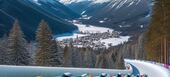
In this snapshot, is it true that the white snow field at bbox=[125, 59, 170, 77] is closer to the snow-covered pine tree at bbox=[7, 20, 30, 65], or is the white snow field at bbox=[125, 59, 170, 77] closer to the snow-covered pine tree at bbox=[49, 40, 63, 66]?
the snow-covered pine tree at bbox=[49, 40, 63, 66]

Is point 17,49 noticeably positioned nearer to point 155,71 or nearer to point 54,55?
point 54,55

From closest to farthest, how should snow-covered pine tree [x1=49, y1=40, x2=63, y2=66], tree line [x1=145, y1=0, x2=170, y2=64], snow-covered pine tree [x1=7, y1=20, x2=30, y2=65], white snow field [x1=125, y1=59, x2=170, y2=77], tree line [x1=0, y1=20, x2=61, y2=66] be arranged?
white snow field [x1=125, y1=59, x2=170, y2=77] → snow-covered pine tree [x1=7, y1=20, x2=30, y2=65] → tree line [x1=0, y1=20, x2=61, y2=66] → snow-covered pine tree [x1=49, y1=40, x2=63, y2=66] → tree line [x1=145, y1=0, x2=170, y2=64]

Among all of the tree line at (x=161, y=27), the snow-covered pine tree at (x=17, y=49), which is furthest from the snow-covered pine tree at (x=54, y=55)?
the tree line at (x=161, y=27)

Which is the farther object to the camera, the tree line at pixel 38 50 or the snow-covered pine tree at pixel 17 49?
the tree line at pixel 38 50

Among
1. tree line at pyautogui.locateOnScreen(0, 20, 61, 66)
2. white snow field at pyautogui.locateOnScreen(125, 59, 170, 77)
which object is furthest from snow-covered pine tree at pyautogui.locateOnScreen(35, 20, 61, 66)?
white snow field at pyautogui.locateOnScreen(125, 59, 170, 77)

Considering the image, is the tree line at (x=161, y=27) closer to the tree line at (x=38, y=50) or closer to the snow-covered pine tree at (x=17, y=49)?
the tree line at (x=38, y=50)

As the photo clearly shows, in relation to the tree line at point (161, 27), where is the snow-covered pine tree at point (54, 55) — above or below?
below

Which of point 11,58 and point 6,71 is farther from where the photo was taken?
point 11,58

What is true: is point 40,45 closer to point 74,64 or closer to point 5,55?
point 5,55

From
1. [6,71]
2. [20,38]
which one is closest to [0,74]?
[6,71]
